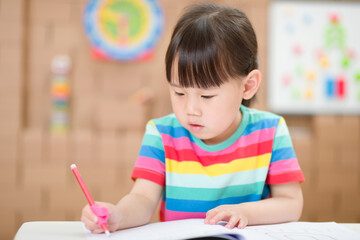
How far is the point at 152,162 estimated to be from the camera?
0.86m

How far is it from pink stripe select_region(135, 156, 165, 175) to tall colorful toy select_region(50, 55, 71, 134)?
4.58 ft

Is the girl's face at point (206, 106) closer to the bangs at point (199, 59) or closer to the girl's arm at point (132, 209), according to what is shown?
the bangs at point (199, 59)

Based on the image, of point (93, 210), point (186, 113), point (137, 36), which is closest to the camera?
point (93, 210)

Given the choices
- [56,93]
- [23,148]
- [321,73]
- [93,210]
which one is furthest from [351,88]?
[93,210]

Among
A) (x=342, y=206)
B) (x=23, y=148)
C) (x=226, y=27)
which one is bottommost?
(x=342, y=206)

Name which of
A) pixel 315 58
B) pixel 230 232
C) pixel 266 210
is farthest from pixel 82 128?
pixel 230 232

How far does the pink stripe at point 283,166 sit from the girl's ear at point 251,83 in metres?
0.15

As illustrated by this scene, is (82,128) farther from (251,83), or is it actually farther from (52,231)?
(52,231)

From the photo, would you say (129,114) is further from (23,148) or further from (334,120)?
(334,120)

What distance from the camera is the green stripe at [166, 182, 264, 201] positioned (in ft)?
2.79

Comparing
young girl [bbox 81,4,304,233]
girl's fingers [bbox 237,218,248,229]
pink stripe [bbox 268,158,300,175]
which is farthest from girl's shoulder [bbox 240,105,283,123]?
girl's fingers [bbox 237,218,248,229]

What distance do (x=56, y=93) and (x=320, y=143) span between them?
1366 millimetres

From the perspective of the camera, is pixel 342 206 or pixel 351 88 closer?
pixel 342 206

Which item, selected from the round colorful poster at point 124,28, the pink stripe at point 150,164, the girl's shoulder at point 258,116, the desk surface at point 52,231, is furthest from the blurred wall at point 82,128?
the desk surface at point 52,231
